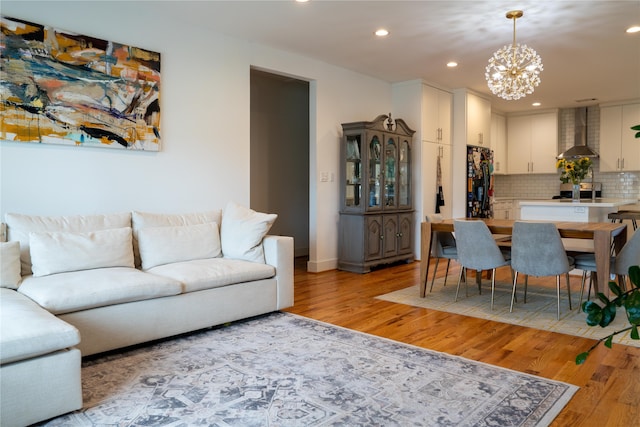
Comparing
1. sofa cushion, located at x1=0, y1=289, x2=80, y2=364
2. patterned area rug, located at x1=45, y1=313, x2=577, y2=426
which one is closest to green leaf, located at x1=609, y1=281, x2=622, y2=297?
patterned area rug, located at x1=45, y1=313, x2=577, y2=426

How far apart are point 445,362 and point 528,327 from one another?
1.10 m

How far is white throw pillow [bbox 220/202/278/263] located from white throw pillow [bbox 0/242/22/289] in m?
1.53

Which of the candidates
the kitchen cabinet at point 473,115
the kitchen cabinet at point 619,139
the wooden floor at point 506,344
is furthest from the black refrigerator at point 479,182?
the wooden floor at point 506,344

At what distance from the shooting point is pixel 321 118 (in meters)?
5.62

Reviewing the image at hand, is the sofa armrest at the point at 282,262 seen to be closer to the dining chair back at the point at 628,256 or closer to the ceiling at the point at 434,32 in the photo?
the ceiling at the point at 434,32

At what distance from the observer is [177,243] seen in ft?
11.8

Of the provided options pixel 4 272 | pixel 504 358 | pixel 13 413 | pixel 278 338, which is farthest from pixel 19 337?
pixel 504 358

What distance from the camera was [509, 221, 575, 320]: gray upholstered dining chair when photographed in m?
3.51

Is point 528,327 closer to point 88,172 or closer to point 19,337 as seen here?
point 19,337

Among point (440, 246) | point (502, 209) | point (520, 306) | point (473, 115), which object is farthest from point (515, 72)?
point (502, 209)

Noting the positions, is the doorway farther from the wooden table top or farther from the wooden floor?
the wooden table top

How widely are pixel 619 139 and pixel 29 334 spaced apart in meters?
9.05

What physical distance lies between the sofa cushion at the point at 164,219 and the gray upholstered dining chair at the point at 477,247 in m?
2.22

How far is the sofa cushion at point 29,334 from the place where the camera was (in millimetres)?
1914
